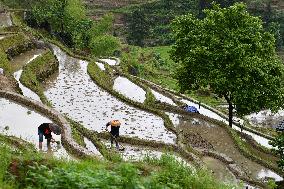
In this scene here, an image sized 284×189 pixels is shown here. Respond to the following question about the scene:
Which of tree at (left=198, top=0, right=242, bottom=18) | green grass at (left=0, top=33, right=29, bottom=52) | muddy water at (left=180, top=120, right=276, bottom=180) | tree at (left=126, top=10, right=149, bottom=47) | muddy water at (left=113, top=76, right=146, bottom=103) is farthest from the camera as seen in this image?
tree at (left=198, top=0, right=242, bottom=18)

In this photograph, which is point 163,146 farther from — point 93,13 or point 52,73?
point 93,13

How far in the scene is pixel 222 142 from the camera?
32.1m

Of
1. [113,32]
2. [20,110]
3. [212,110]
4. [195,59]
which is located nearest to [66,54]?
[212,110]

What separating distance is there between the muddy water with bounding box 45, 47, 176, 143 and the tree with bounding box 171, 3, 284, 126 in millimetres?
5074

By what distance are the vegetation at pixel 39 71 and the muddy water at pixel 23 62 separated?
31 cm

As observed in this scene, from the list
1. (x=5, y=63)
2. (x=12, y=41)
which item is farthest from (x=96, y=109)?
(x=12, y=41)

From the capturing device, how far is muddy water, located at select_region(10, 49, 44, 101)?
33103 mm

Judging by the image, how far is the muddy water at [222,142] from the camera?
1139 inches

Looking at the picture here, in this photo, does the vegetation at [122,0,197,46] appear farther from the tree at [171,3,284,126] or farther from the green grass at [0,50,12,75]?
the tree at [171,3,284,126]

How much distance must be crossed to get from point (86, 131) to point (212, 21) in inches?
550

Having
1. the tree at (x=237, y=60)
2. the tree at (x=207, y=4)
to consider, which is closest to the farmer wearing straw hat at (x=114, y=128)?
the tree at (x=237, y=60)

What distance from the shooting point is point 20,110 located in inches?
1037

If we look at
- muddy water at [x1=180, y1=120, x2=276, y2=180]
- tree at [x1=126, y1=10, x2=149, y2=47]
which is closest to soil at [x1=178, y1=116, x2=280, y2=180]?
muddy water at [x1=180, y1=120, x2=276, y2=180]

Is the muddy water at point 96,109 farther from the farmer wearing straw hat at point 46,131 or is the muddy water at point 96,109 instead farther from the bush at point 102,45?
the bush at point 102,45
